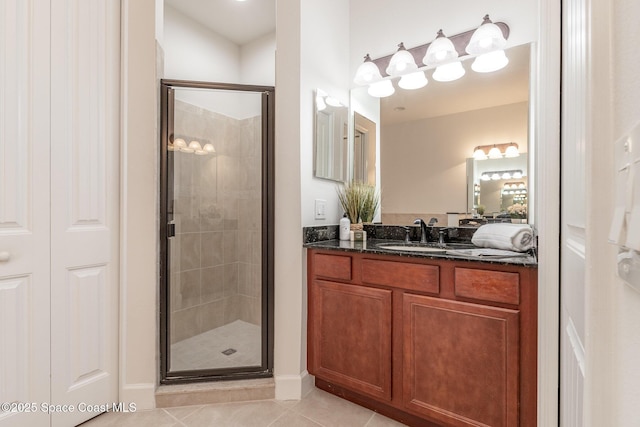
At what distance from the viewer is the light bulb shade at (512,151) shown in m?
1.89

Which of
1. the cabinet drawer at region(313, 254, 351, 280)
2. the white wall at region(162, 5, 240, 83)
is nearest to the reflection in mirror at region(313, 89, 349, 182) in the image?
the cabinet drawer at region(313, 254, 351, 280)

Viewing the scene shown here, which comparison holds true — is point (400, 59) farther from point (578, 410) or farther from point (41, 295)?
point (41, 295)

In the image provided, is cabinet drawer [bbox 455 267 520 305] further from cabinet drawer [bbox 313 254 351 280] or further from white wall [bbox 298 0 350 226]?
white wall [bbox 298 0 350 226]

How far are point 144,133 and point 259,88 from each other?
72 cm

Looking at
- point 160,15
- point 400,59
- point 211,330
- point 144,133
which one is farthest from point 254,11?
point 211,330

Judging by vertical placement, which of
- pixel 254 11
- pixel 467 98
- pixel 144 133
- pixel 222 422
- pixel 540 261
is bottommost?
pixel 222 422

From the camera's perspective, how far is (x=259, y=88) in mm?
1945

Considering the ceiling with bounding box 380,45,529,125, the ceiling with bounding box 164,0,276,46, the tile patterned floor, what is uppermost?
the ceiling with bounding box 164,0,276,46

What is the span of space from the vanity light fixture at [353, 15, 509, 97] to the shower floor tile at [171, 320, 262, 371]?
195cm

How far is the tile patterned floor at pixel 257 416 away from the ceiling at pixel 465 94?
1941 mm

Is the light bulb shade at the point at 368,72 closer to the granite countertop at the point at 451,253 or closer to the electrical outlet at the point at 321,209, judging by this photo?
the electrical outlet at the point at 321,209

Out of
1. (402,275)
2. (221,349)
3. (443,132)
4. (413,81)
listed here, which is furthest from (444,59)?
(221,349)

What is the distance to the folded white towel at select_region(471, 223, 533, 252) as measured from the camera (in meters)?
1.55

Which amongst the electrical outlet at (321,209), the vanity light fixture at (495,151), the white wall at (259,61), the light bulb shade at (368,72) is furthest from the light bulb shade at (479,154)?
the white wall at (259,61)
